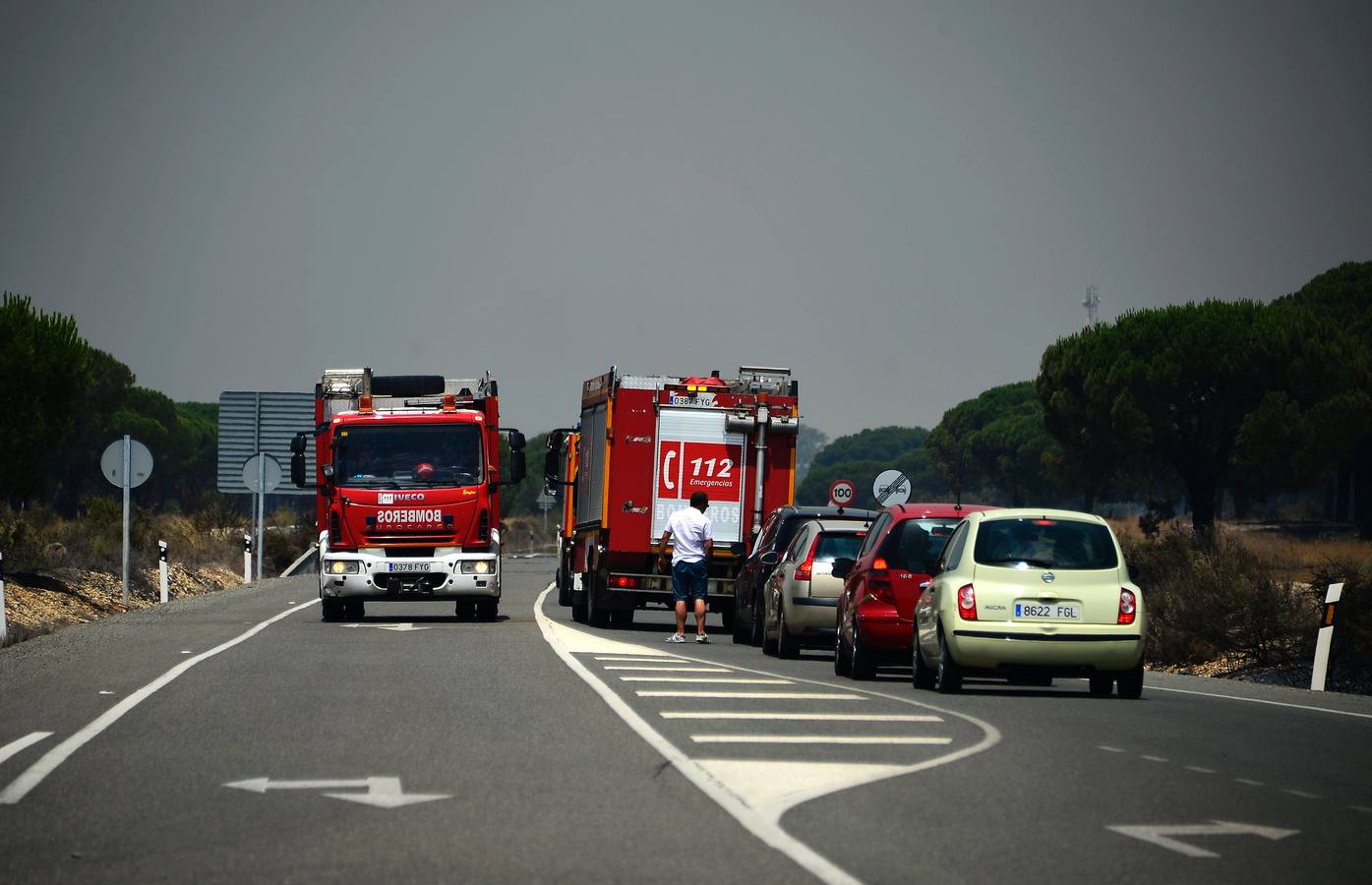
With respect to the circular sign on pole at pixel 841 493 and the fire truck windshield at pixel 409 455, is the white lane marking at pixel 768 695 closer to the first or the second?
the fire truck windshield at pixel 409 455

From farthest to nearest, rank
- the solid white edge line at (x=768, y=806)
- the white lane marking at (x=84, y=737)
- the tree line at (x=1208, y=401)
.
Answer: the tree line at (x=1208, y=401) → the white lane marking at (x=84, y=737) → the solid white edge line at (x=768, y=806)

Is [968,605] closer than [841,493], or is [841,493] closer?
[968,605]

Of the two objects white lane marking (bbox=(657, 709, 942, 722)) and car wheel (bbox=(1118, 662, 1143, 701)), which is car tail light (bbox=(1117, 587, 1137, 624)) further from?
white lane marking (bbox=(657, 709, 942, 722))

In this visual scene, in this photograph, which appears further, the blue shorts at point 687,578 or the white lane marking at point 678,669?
the blue shorts at point 687,578

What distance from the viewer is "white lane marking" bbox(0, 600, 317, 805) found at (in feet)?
32.2

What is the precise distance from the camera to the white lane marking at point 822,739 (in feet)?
40.1

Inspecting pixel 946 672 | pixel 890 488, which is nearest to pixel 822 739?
pixel 946 672

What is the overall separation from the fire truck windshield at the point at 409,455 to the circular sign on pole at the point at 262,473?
56.9 ft

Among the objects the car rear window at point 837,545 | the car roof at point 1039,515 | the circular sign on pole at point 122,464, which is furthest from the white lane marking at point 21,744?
the circular sign on pole at point 122,464

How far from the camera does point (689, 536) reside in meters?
24.6

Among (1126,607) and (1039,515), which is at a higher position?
(1039,515)

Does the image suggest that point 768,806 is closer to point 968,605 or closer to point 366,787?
point 366,787

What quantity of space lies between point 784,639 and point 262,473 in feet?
81.3

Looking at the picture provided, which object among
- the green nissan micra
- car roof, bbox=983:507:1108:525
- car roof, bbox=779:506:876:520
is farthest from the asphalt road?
car roof, bbox=779:506:876:520
